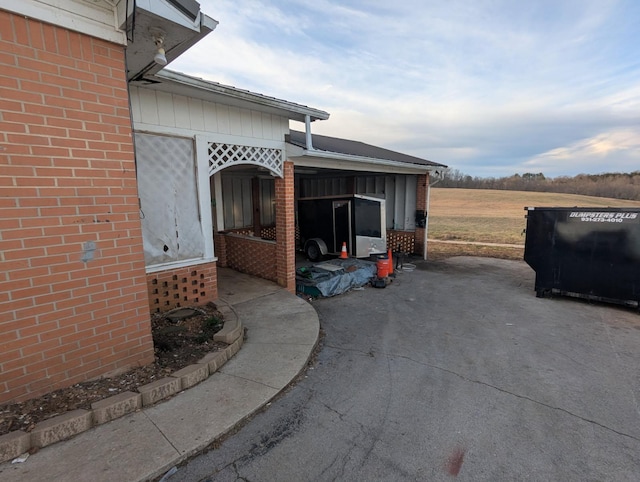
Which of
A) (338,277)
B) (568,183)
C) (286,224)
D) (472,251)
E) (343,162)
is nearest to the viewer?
(286,224)

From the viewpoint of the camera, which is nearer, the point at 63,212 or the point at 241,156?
the point at 63,212

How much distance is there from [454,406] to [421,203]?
8735mm

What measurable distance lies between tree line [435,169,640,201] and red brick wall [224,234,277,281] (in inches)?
1556

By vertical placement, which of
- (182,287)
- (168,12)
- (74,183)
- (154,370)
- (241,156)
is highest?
(168,12)

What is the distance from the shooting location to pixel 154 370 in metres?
3.14

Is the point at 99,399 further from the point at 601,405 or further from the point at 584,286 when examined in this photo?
the point at 584,286

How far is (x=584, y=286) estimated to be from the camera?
20.6 feet

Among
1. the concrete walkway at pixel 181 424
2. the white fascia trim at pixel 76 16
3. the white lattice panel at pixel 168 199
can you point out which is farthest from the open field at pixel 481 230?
the white fascia trim at pixel 76 16

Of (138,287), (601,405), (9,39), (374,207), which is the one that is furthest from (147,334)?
A: (374,207)

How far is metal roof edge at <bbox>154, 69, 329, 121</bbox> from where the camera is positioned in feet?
12.8

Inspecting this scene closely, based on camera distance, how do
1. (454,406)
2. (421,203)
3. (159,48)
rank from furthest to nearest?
(421,203), (454,406), (159,48)

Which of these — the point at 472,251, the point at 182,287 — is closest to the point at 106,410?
the point at 182,287

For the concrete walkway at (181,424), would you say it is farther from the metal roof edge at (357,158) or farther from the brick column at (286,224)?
the metal roof edge at (357,158)

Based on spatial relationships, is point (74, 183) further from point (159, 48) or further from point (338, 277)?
point (338, 277)
